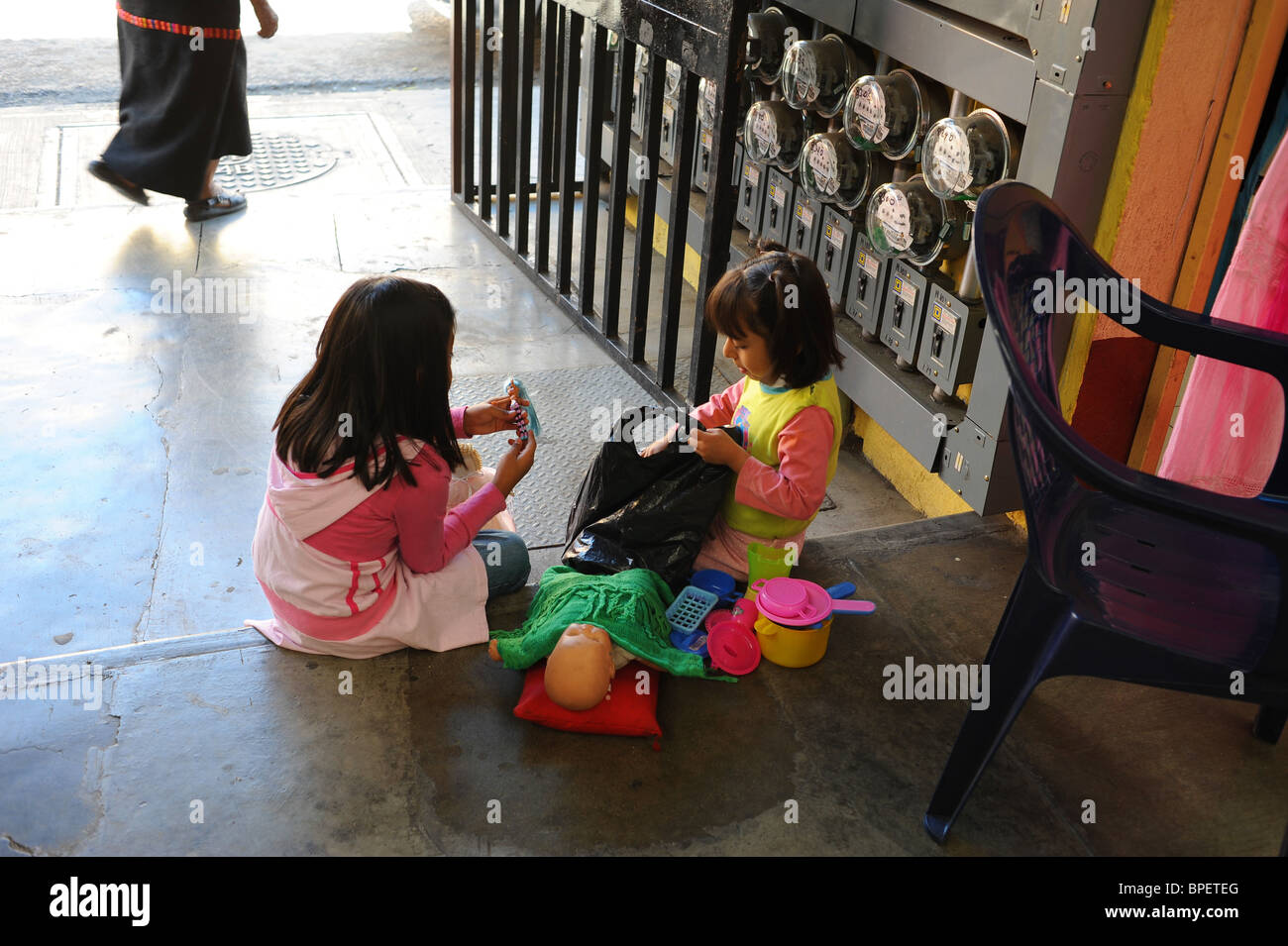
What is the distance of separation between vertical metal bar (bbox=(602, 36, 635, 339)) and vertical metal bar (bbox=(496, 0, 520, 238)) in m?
0.65

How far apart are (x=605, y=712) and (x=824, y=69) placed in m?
1.85

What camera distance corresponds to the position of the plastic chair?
1.55 m

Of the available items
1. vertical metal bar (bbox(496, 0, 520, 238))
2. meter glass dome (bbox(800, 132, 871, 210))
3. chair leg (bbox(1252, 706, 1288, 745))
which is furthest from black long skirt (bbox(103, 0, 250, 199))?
chair leg (bbox(1252, 706, 1288, 745))

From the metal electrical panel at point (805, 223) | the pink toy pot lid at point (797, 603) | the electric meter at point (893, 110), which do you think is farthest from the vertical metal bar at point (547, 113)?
the pink toy pot lid at point (797, 603)

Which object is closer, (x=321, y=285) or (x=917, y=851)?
(x=917, y=851)

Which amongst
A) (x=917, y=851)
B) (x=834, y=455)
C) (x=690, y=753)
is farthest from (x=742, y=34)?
(x=917, y=851)

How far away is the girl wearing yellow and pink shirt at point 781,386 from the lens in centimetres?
234

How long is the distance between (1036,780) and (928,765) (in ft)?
0.62

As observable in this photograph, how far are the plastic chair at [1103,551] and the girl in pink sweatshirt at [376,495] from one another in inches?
38.2

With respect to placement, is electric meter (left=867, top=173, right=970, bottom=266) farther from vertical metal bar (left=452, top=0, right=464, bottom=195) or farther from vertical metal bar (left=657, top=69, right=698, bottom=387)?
vertical metal bar (left=452, top=0, right=464, bottom=195)

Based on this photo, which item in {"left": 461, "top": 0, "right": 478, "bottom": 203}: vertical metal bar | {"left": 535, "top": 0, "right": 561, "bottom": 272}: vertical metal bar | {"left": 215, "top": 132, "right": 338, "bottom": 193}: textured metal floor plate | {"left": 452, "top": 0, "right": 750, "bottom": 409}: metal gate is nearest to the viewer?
{"left": 452, "top": 0, "right": 750, "bottom": 409}: metal gate

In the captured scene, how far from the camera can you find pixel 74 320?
3.93 metres

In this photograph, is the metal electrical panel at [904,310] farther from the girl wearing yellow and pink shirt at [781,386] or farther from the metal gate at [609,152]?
the girl wearing yellow and pink shirt at [781,386]

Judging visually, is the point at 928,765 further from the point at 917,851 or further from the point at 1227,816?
the point at 1227,816
